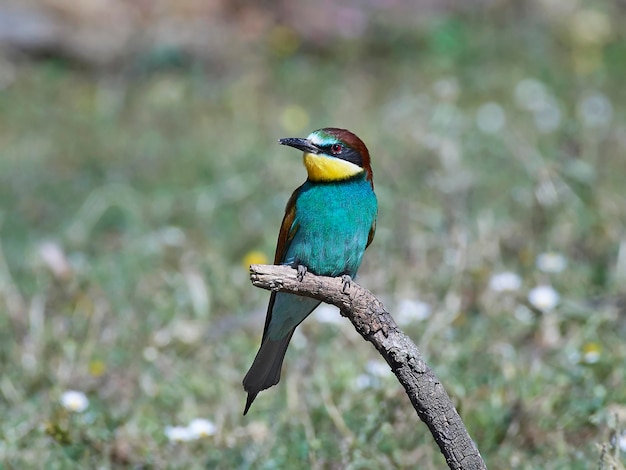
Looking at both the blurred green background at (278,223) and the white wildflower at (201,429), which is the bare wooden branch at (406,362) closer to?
the blurred green background at (278,223)

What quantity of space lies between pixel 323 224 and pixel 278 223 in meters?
2.23

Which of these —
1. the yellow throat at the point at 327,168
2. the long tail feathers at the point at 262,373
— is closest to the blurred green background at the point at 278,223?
the long tail feathers at the point at 262,373

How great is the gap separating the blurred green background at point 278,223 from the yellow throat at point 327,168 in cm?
67

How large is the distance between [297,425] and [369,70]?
16.2ft

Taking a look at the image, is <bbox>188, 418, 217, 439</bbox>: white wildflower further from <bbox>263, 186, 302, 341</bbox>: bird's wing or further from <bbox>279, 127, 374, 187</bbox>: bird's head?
<bbox>279, 127, 374, 187</bbox>: bird's head

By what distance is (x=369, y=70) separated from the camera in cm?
757

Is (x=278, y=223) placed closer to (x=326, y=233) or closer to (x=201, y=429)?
(x=201, y=429)

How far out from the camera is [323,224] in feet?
8.23

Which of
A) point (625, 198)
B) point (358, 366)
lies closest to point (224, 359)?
point (358, 366)

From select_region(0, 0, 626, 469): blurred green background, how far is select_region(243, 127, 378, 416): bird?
1.11 ft

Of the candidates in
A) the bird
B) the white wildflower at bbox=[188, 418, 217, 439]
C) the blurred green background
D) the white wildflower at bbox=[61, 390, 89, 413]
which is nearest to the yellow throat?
the bird

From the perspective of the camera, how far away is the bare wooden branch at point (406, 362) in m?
2.05

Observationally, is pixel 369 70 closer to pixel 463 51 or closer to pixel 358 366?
pixel 463 51

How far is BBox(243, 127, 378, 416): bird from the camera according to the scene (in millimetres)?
2504
